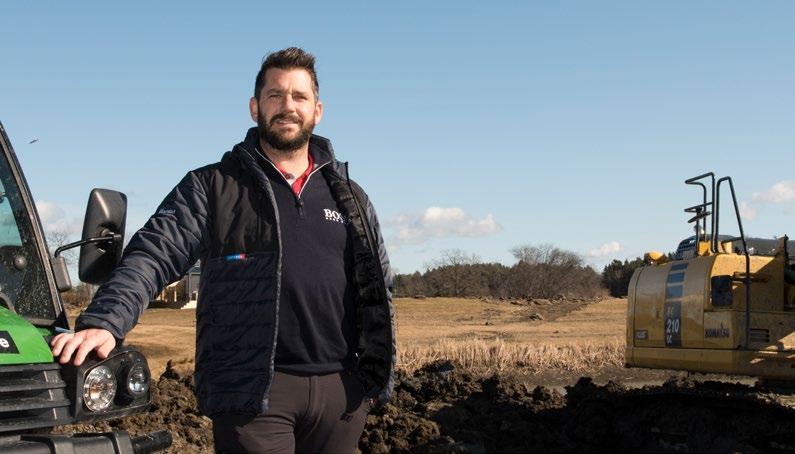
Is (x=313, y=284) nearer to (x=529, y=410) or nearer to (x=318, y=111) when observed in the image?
(x=318, y=111)

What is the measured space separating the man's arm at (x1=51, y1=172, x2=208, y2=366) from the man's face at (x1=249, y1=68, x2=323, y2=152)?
1.08 ft

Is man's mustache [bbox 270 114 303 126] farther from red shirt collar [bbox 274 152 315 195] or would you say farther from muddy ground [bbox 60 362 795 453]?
muddy ground [bbox 60 362 795 453]

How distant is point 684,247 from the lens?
10.3m

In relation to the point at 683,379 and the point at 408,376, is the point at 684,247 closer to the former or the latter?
the point at 683,379

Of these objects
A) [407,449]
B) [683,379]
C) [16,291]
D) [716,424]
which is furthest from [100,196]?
[683,379]

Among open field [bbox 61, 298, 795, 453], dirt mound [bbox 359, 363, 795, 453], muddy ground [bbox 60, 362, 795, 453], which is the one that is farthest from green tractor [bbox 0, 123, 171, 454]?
dirt mound [bbox 359, 363, 795, 453]

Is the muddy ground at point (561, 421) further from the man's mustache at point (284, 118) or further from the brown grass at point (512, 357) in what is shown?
the man's mustache at point (284, 118)

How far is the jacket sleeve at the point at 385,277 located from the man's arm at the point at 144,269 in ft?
2.15

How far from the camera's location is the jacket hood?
3.66 meters

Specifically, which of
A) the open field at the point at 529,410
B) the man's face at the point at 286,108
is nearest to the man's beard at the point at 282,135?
the man's face at the point at 286,108

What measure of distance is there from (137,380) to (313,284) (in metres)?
1.37

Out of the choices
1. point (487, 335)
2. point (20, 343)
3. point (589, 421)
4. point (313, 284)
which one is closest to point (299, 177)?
point (313, 284)

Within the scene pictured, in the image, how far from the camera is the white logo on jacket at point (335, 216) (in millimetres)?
3650

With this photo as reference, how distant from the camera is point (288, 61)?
11.9 ft
